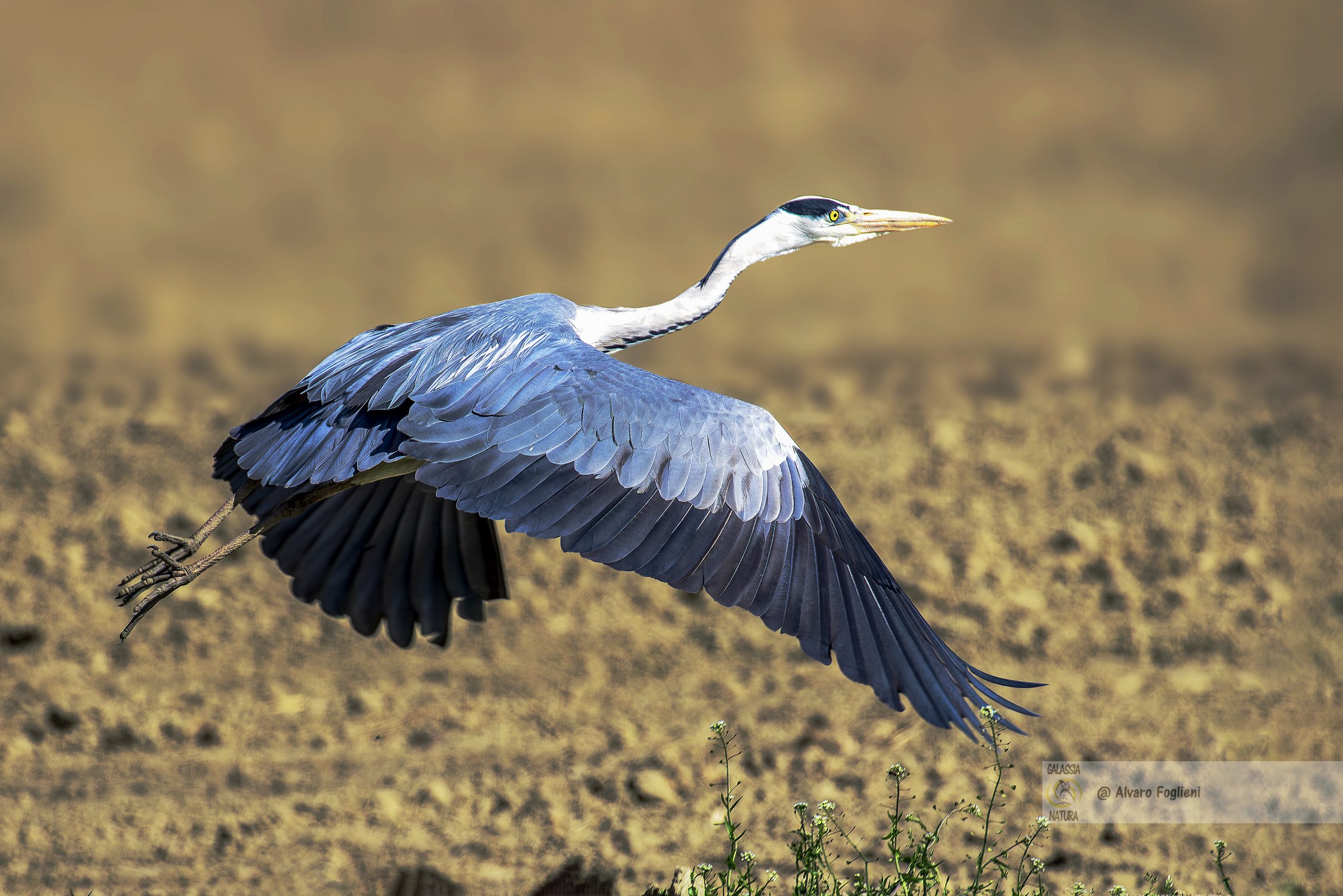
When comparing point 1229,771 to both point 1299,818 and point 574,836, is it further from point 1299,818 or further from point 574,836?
point 574,836

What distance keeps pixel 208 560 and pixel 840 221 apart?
101 inches

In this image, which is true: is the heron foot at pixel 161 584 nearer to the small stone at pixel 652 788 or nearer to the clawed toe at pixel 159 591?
the clawed toe at pixel 159 591

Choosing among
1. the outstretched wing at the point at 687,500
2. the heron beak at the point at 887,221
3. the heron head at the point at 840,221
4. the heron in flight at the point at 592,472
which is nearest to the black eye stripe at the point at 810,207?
the heron head at the point at 840,221

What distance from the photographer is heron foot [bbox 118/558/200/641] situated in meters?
4.30

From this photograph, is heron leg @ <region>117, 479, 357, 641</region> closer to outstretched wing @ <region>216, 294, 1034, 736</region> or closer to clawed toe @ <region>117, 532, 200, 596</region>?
clawed toe @ <region>117, 532, 200, 596</region>

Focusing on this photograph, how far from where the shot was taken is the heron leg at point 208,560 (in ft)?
14.3

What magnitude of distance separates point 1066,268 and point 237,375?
4673 mm

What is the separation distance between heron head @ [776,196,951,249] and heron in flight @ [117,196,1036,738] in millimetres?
846

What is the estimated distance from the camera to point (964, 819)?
5.67 m

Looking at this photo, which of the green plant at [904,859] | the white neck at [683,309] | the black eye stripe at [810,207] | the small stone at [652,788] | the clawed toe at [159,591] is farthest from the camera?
the small stone at [652,788]

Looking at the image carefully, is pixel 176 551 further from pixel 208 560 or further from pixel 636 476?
pixel 636 476

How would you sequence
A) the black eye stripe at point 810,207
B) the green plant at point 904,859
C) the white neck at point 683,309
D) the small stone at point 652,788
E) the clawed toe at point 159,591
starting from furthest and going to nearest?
1. the small stone at point 652,788
2. the black eye stripe at point 810,207
3. the white neck at point 683,309
4. the clawed toe at point 159,591
5. the green plant at point 904,859

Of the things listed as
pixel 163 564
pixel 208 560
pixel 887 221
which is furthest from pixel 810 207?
pixel 163 564

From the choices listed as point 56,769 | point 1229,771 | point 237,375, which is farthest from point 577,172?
point 1229,771
